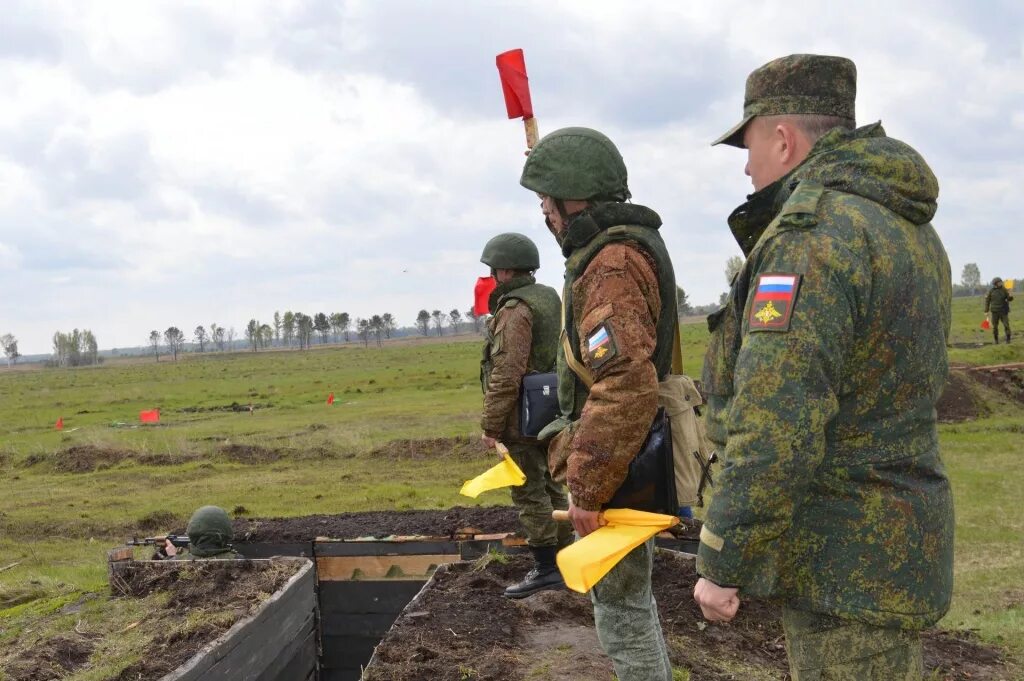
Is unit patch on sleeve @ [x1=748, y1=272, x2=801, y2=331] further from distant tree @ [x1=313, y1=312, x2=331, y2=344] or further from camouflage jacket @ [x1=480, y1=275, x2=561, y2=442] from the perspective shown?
distant tree @ [x1=313, y1=312, x2=331, y2=344]

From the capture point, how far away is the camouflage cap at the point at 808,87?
249 centimetres

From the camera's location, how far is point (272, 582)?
21.4 feet

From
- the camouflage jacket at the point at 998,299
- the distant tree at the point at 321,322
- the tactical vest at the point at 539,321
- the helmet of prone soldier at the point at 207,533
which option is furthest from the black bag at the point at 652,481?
the distant tree at the point at 321,322

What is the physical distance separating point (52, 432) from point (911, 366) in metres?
26.3

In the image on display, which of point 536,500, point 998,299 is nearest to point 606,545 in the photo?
point 536,500

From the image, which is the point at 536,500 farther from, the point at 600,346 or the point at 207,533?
the point at 207,533

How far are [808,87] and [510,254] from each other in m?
3.87

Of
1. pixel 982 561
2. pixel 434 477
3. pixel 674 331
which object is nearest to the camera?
pixel 674 331

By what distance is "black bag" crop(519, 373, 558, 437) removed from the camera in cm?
480

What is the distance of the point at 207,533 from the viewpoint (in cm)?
769

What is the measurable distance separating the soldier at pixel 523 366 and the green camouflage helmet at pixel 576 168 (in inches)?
94.7

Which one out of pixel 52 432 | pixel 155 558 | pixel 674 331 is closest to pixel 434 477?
pixel 155 558

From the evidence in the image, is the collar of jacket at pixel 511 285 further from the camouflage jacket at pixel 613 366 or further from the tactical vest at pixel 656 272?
the camouflage jacket at pixel 613 366

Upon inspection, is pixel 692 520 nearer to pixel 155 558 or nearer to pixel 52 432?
pixel 155 558
